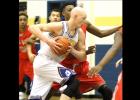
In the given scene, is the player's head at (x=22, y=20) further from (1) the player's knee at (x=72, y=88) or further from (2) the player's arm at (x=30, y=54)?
(1) the player's knee at (x=72, y=88)

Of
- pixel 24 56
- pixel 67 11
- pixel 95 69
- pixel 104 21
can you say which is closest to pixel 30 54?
pixel 24 56

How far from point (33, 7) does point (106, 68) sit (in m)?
1.87

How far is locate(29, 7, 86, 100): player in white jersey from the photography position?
4945 mm

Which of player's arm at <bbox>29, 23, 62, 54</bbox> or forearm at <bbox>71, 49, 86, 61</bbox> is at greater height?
player's arm at <bbox>29, 23, 62, 54</bbox>

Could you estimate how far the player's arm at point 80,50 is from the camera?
5.03 metres

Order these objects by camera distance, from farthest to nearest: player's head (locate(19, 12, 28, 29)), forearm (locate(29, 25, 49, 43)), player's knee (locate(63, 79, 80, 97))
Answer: player's head (locate(19, 12, 28, 29)) < forearm (locate(29, 25, 49, 43)) < player's knee (locate(63, 79, 80, 97))

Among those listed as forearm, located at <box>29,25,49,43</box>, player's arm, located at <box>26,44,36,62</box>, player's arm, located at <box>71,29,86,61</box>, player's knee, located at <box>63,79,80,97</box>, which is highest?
forearm, located at <box>29,25,49,43</box>

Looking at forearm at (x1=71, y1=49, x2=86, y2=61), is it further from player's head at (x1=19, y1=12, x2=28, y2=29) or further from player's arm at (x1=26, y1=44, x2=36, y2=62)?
player's head at (x1=19, y1=12, x2=28, y2=29)

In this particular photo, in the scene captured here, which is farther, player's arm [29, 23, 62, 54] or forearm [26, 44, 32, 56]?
forearm [26, 44, 32, 56]

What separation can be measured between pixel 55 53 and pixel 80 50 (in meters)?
0.31

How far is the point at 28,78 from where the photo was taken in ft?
21.9

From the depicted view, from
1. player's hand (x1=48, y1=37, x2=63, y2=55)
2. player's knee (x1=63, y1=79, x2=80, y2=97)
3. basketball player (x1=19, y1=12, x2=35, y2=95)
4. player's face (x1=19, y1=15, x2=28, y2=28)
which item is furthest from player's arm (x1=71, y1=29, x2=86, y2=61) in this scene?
player's face (x1=19, y1=15, x2=28, y2=28)

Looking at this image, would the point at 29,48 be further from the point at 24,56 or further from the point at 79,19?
the point at 79,19

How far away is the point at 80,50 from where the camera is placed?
5211 millimetres
